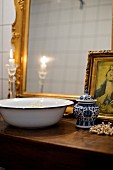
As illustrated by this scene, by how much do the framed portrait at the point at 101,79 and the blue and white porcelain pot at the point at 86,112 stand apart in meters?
0.10

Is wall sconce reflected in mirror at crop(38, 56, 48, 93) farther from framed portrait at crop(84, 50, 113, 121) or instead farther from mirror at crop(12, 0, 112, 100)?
framed portrait at crop(84, 50, 113, 121)

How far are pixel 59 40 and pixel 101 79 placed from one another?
30cm

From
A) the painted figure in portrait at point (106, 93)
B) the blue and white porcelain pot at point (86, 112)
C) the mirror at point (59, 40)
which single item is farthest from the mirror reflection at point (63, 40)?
the blue and white porcelain pot at point (86, 112)

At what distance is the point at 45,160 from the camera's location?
71cm

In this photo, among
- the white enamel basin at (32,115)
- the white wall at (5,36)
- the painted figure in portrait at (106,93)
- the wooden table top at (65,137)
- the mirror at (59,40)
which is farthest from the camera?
the white wall at (5,36)

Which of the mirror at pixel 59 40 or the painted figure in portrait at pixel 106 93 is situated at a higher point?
the mirror at pixel 59 40

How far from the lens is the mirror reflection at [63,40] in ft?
3.41

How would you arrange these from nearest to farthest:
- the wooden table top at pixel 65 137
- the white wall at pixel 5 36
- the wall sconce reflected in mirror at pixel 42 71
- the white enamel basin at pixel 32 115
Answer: the wooden table top at pixel 65 137 < the white enamel basin at pixel 32 115 < the wall sconce reflected in mirror at pixel 42 71 < the white wall at pixel 5 36

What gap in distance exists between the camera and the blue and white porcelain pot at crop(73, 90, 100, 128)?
32.9 inches

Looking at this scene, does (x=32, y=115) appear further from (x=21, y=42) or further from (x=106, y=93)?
(x=21, y=42)

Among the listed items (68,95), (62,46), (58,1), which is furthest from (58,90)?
(58,1)

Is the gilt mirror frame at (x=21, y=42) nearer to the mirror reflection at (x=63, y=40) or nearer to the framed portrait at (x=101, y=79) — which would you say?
the mirror reflection at (x=63, y=40)

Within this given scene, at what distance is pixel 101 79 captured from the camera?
3.23 ft

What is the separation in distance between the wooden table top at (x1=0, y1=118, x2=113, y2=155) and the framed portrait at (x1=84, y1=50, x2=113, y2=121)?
15cm
